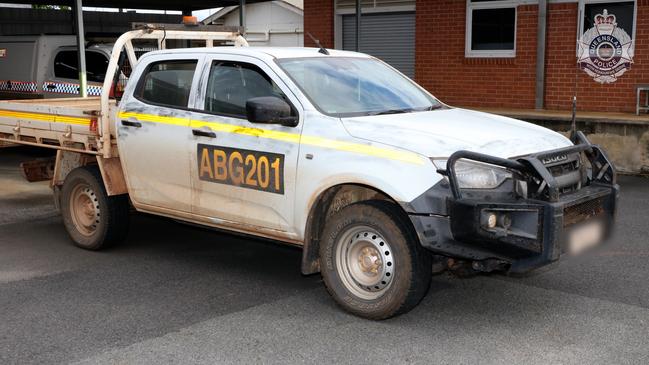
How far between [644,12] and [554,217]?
30.0ft

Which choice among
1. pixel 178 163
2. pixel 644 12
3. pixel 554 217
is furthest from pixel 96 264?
pixel 644 12

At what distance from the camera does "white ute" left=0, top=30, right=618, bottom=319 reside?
4844 millimetres

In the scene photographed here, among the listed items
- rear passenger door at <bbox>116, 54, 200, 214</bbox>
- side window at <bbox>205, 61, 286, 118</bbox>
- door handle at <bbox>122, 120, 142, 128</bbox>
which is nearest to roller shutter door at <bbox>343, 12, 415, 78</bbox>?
rear passenger door at <bbox>116, 54, 200, 214</bbox>

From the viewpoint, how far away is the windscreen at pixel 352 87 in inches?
228

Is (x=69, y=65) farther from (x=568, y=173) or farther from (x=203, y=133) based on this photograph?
(x=568, y=173)

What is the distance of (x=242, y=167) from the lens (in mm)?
5867

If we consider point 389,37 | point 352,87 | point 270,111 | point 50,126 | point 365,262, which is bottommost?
point 365,262

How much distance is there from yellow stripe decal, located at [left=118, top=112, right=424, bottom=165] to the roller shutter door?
32.6 ft

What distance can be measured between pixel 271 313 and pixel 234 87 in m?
1.90

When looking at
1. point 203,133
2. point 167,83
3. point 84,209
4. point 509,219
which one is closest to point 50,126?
point 84,209

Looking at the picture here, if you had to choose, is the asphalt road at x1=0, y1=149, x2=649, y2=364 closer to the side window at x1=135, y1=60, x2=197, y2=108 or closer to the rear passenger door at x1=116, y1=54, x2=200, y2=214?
the rear passenger door at x1=116, y1=54, x2=200, y2=214

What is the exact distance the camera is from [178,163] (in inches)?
249

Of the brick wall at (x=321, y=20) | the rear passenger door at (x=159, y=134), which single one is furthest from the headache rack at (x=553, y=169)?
the brick wall at (x=321, y=20)

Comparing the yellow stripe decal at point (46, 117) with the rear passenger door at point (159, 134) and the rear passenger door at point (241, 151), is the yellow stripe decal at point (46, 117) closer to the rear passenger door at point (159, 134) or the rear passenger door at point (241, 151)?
the rear passenger door at point (159, 134)
